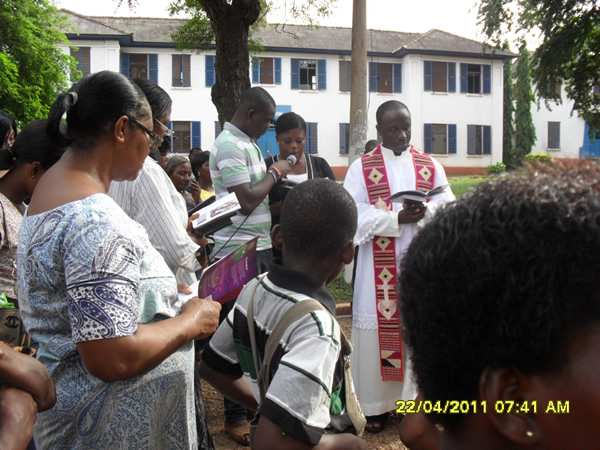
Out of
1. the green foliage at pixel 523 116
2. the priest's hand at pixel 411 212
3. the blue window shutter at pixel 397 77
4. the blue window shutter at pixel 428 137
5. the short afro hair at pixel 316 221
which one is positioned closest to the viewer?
the short afro hair at pixel 316 221

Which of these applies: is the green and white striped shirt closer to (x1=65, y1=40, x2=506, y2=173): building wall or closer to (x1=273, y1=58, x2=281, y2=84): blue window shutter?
(x1=65, y1=40, x2=506, y2=173): building wall

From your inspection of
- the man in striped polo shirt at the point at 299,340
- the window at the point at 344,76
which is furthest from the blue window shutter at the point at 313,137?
the man in striped polo shirt at the point at 299,340

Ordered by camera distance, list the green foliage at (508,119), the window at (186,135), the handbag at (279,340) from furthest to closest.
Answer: the green foliage at (508,119) < the window at (186,135) < the handbag at (279,340)

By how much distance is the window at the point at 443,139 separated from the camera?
30.8m

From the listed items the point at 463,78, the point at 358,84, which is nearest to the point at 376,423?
the point at 358,84

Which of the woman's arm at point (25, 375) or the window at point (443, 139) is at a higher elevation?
the window at point (443, 139)

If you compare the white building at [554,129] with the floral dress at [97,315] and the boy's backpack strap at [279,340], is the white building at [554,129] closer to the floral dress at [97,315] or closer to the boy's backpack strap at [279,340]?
the boy's backpack strap at [279,340]

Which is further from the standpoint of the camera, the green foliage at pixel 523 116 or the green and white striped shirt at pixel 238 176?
the green foliage at pixel 523 116

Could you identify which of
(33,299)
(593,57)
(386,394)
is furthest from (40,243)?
(593,57)

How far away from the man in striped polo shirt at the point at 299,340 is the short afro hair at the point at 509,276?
65cm

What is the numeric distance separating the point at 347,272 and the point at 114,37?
A: 2469cm

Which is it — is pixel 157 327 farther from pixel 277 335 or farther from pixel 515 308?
pixel 515 308

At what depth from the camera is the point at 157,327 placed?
1654 mm

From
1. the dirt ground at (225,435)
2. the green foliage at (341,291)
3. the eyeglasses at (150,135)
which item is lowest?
the dirt ground at (225,435)
